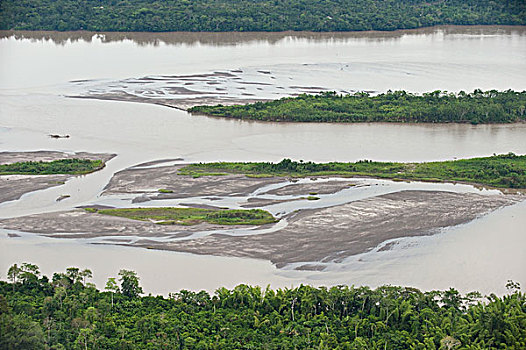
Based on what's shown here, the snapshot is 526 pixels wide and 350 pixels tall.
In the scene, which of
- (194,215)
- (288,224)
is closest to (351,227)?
(288,224)

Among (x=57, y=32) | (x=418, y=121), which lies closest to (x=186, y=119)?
(x=418, y=121)

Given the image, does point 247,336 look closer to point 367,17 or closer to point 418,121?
point 418,121

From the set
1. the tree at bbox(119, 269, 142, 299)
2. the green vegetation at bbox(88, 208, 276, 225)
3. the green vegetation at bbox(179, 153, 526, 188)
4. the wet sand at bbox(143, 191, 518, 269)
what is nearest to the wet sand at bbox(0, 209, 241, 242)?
the green vegetation at bbox(88, 208, 276, 225)

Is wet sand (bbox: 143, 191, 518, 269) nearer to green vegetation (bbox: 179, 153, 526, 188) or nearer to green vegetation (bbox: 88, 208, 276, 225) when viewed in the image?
green vegetation (bbox: 88, 208, 276, 225)

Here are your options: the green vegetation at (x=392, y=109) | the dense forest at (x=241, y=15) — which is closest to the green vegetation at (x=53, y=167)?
the green vegetation at (x=392, y=109)

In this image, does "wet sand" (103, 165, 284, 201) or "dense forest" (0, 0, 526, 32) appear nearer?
"wet sand" (103, 165, 284, 201)

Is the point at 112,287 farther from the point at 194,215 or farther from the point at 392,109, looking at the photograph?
the point at 392,109
